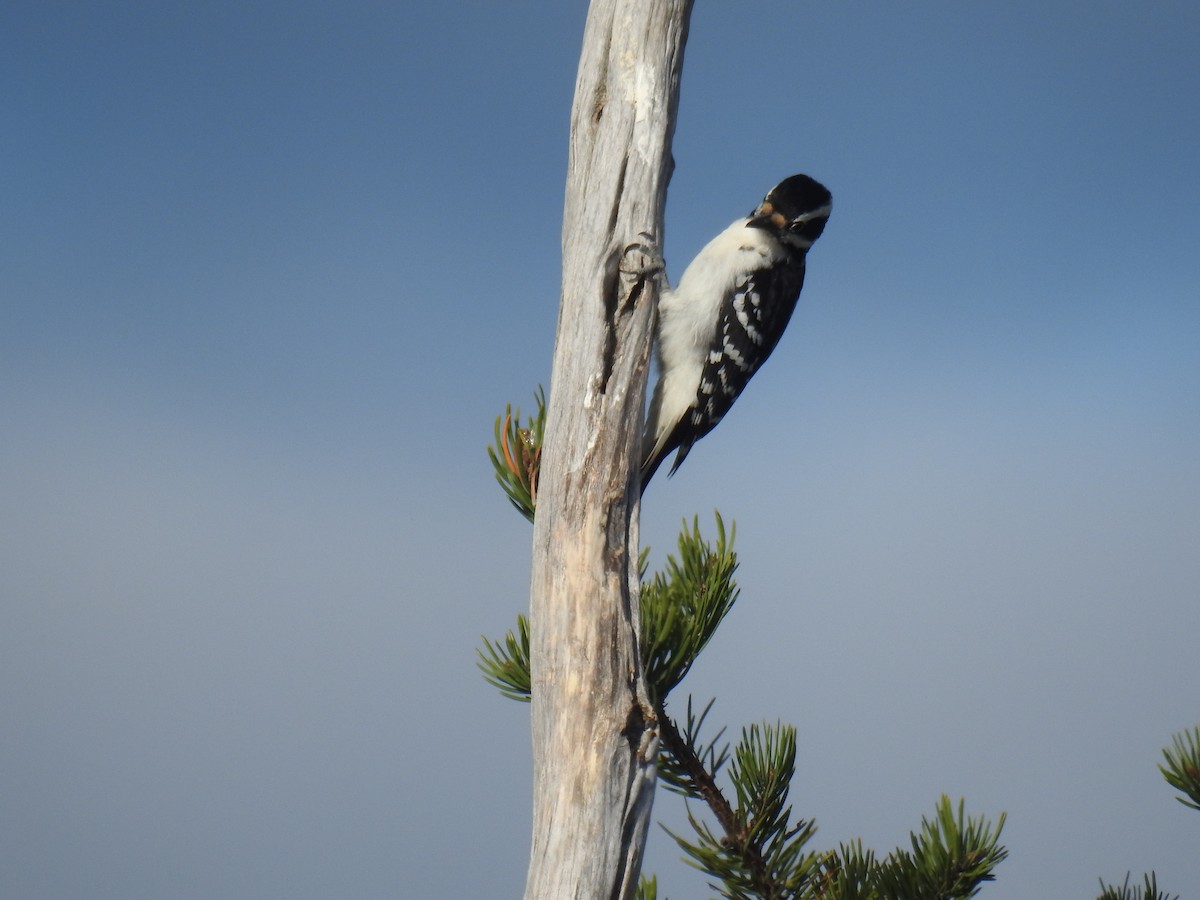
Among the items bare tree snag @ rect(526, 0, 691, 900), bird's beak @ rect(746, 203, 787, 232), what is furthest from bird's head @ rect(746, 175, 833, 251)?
bare tree snag @ rect(526, 0, 691, 900)

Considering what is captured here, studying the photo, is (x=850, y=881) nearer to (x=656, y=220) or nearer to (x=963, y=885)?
(x=963, y=885)

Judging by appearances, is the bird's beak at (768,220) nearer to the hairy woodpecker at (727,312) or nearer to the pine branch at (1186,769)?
the hairy woodpecker at (727,312)

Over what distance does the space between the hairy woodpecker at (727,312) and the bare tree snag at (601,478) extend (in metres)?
0.55

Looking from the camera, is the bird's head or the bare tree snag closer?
the bare tree snag

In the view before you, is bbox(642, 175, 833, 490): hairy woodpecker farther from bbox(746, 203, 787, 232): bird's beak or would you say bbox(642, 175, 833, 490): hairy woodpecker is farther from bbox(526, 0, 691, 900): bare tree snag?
bbox(526, 0, 691, 900): bare tree snag

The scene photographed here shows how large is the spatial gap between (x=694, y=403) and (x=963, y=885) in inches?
58.5

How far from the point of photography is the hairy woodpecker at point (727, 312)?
2922 millimetres

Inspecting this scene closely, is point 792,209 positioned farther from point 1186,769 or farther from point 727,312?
point 1186,769

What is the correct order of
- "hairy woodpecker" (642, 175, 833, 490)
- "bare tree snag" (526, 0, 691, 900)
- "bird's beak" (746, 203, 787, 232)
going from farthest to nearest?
1. "bird's beak" (746, 203, 787, 232)
2. "hairy woodpecker" (642, 175, 833, 490)
3. "bare tree snag" (526, 0, 691, 900)

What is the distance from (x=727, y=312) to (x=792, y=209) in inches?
24.0

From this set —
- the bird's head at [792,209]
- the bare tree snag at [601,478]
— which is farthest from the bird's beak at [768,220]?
the bare tree snag at [601,478]

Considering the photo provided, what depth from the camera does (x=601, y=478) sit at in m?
1.98

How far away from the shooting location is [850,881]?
192cm

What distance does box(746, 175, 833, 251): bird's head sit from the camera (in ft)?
11.2
